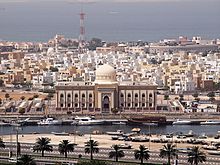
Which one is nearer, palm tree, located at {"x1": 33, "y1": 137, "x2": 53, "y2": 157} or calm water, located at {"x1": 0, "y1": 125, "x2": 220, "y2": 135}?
palm tree, located at {"x1": 33, "y1": 137, "x2": 53, "y2": 157}

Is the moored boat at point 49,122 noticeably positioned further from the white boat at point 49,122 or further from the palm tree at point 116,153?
the palm tree at point 116,153

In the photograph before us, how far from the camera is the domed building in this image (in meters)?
33.9

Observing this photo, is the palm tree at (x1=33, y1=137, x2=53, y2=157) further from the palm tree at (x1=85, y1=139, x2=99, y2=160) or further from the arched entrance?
the arched entrance

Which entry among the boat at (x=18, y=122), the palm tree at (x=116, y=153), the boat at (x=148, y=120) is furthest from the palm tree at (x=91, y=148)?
the boat at (x=148, y=120)

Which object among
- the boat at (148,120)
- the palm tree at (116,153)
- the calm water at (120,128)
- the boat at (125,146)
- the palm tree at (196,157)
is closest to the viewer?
the palm tree at (196,157)

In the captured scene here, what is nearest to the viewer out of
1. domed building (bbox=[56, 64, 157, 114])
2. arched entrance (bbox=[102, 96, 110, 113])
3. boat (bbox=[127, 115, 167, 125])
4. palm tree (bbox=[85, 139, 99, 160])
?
palm tree (bbox=[85, 139, 99, 160])

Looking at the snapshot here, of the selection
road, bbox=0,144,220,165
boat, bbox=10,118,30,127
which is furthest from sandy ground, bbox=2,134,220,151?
boat, bbox=10,118,30,127

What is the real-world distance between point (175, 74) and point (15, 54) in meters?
13.3

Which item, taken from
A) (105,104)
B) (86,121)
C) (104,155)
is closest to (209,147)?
(104,155)

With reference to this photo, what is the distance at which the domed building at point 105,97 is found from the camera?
111ft

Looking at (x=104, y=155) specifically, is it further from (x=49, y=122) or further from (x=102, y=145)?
(x=49, y=122)

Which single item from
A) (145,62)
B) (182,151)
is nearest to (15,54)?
(145,62)

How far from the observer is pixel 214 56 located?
51062mm

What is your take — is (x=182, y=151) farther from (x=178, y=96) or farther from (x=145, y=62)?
(x=145, y=62)
